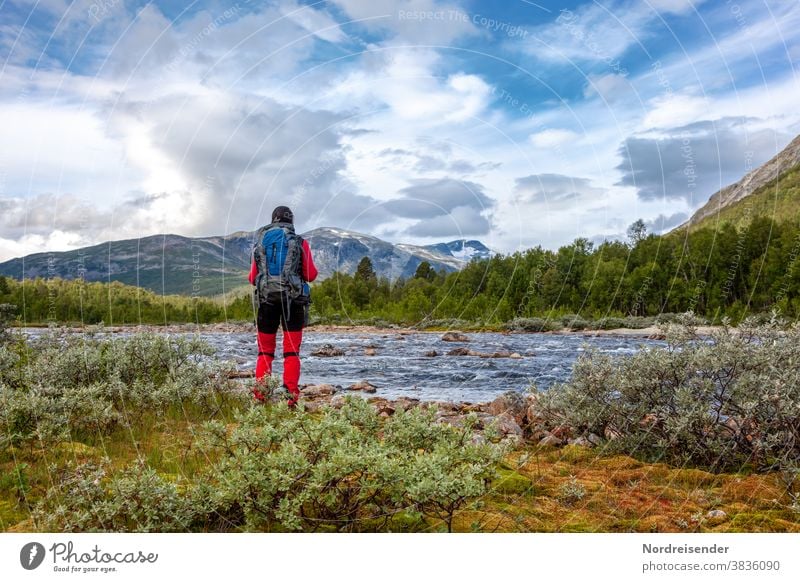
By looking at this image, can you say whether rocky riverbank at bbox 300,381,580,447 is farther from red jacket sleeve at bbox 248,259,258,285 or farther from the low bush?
red jacket sleeve at bbox 248,259,258,285

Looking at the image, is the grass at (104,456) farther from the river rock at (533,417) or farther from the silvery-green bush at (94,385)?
the river rock at (533,417)

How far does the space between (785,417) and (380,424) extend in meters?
3.79

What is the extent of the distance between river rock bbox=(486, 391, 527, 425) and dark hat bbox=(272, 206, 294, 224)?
4234 millimetres

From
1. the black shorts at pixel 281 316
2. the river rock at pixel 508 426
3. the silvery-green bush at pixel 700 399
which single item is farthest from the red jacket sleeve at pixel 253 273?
the silvery-green bush at pixel 700 399

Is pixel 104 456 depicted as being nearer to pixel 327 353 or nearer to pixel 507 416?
pixel 507 416

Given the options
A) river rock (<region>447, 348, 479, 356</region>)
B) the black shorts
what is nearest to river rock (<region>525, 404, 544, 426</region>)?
the black shorts

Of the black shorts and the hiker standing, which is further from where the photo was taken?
the black shorts

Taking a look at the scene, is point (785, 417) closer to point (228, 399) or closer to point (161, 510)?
point (161, 510)

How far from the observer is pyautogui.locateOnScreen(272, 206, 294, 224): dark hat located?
8.36 m

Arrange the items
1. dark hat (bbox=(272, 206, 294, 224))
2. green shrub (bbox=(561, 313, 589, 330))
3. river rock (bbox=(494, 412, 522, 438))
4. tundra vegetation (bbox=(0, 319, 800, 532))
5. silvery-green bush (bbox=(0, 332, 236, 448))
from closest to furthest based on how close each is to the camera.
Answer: tundra vegetation (bbox=(0, 319, 800, 532)) → silvery-green bush (bbox=(0, 332, 236, 448)) → river rock (bbox=(494, 412, 522, 438)) → dark hat (bbox=(272, 206, 294, 224)) → green shrub (bbox=(561, 313, 589, 330))

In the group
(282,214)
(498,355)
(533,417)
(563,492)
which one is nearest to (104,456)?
(563,492)

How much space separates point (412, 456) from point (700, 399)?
345 centimetres

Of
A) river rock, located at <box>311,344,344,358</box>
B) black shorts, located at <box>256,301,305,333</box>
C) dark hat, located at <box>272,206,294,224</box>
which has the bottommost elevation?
river rock, located at <box>311,344,344,358</box>
